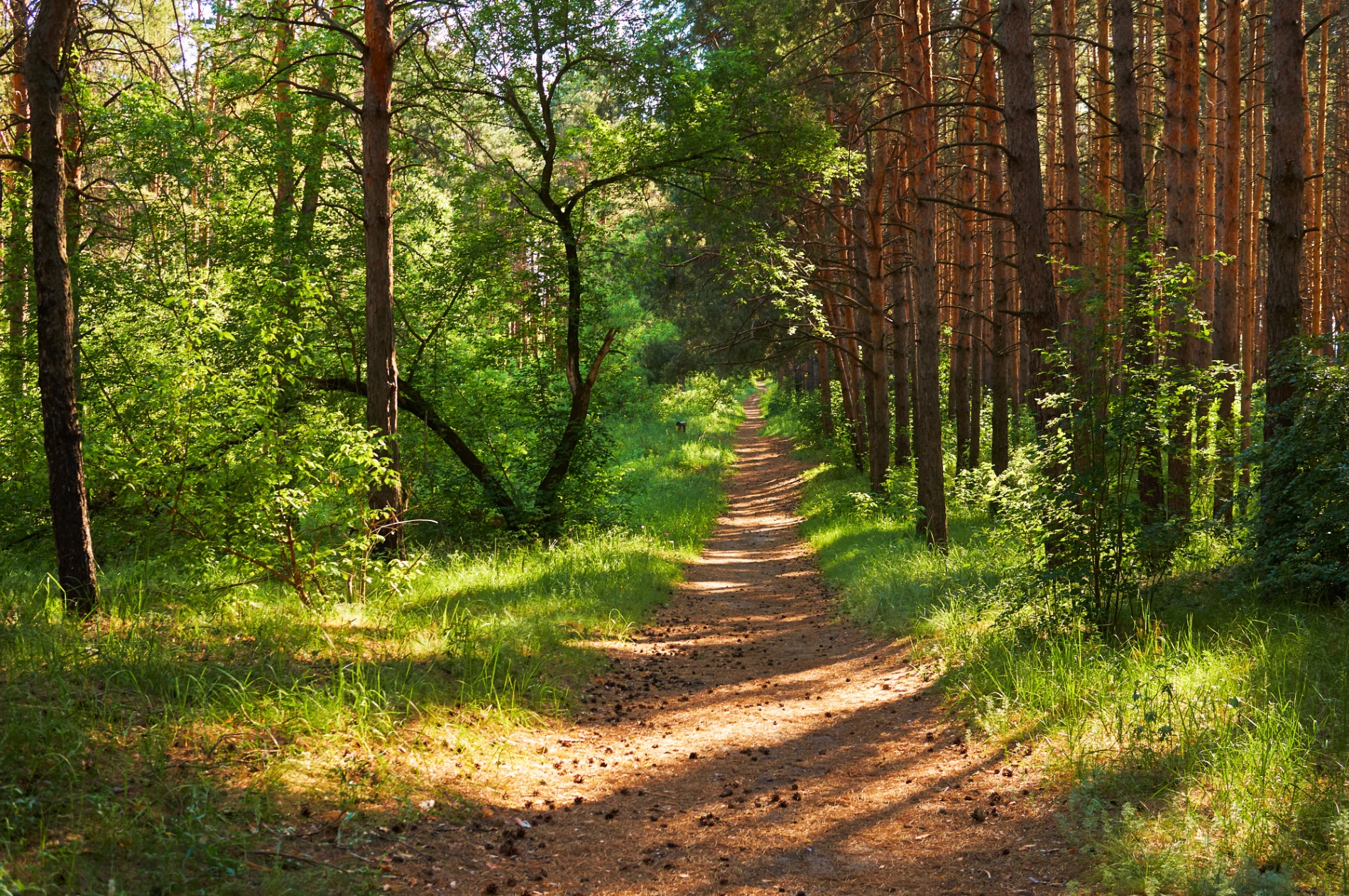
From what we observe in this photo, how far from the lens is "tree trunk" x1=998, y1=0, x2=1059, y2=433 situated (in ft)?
26.4

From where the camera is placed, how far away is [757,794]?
4.99 m

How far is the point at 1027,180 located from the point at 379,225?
21.9ft

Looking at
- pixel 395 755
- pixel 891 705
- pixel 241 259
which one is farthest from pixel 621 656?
pixel 241 259

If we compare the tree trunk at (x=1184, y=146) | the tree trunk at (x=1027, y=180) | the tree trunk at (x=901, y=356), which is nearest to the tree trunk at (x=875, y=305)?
the tree trunk at (x=901, y=356)

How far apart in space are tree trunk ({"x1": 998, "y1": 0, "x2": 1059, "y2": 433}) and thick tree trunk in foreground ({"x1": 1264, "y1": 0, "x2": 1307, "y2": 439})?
5.89ft

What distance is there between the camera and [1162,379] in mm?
6316

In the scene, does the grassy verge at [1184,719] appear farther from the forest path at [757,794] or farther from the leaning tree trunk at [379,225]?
the leaning tree trunk at [379,225]

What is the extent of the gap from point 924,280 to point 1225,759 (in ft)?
32.5

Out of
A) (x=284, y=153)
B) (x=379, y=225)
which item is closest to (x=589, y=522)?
(x=379, y=225)

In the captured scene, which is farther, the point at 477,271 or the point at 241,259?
the point at 477,271

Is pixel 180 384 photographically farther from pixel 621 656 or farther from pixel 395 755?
pixel 621 656

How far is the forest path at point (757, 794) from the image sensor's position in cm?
389

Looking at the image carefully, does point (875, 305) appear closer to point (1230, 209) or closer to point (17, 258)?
point (1230, 209)

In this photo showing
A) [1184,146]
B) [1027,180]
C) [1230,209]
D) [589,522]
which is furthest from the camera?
[1230,209]
